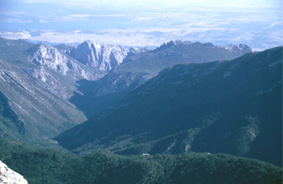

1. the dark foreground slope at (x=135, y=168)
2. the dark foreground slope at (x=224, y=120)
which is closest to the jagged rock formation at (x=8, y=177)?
the dark foreground slope at (x=135, y=168)

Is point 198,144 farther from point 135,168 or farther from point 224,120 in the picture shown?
point 135,168

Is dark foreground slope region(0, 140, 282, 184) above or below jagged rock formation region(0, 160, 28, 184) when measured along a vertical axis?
below

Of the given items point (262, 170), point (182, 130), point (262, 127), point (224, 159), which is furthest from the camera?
point (182, 130)

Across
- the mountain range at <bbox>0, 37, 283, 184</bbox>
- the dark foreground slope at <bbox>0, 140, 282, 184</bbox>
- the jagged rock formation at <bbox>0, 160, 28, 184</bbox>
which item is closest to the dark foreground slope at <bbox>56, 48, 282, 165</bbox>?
the mountain range at <bbox>0, 37, 283, 184</bbox>

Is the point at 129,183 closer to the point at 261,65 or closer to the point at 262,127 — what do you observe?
the point at 262,127

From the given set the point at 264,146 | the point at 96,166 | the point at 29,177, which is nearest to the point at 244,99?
the point at 264,146

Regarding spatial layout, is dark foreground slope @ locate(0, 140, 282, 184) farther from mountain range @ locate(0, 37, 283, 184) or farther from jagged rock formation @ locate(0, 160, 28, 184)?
jagged rock formation @ locate(0, 160, 28, 184)

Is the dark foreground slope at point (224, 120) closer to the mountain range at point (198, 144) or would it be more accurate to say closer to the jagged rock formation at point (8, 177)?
the mountain range at point (198, 144)

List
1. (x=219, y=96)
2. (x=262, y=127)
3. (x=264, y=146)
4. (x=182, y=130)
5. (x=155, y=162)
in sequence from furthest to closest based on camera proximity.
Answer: (x=219, y=96) → (x=182, y=130) → (x=262, y=127) → (x=264, y=146) → (x=155, y=162)
